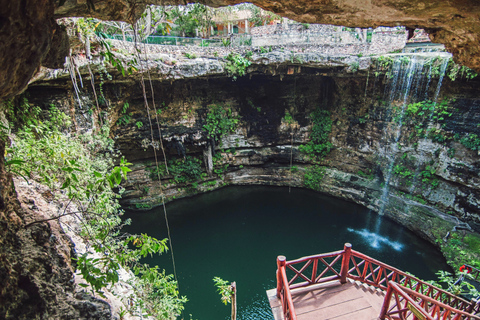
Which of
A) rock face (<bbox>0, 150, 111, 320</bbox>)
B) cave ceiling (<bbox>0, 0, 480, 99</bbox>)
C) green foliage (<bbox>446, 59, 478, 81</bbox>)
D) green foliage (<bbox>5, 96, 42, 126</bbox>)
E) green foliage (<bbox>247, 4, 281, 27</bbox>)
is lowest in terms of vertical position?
rock face (<bbox>0, 150, 111, 320</bbox>)

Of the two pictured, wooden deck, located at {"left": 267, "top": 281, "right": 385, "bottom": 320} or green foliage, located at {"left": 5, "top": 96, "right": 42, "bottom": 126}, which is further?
green foliage, located at {"left": 5, "top": 96, "right": 42, "bottom": 126}

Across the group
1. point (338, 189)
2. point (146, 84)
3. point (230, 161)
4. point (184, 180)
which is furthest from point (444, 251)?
point (146, 84)

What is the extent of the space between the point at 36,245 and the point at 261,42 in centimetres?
1431

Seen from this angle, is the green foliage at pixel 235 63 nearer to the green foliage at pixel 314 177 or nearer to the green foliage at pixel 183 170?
the green foliage at pixel 183 170

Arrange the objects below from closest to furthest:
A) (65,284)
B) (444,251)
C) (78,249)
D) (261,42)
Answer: (65,284)
(78,249)
(444,251)
(261,42)

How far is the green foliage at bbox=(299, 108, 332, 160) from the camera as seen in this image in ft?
46.0

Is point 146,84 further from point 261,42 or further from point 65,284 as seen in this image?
point 65,284

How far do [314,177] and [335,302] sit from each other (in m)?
9.84

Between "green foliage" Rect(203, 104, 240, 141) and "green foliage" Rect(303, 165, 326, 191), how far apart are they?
4.70m

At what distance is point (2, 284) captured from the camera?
2.04 metres

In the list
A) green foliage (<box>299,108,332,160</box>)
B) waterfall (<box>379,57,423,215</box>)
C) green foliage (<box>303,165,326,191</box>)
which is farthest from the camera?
green foliage (<box>299,108,332,160</box>)

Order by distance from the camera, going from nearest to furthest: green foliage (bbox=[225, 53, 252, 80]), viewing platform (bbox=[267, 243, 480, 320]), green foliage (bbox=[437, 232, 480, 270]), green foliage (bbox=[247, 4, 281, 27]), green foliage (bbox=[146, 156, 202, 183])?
viewing platform (bbox=[267, 243, 480, 320]), green foliage (bbox=[437, 232, 480, 270]), green foliage (bbox=[225, 53, 252, 80]), green foliage (bbox=[146, 156, 202, 183]), green foliage (bbox=[247, 4, 281, 27])

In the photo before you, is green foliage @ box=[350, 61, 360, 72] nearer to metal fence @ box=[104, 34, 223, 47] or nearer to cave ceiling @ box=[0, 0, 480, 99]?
metal fence @ box=[104, 34, 223, 47]

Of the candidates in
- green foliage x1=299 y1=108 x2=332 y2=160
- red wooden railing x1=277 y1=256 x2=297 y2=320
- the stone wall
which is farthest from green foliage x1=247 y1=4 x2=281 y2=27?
red wooden railing x1=277 y1=256 x2=297 y2=320
